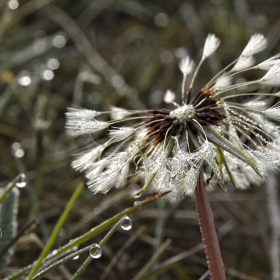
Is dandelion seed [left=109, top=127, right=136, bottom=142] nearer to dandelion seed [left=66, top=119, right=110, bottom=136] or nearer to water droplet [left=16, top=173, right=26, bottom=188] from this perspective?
dandelion seed [left=66, top=119, right=110, bottom=136]

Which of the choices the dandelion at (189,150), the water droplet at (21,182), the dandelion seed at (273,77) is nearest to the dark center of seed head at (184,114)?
the dandelion at (189,150)

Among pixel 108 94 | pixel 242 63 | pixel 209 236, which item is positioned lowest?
pixel 209 236

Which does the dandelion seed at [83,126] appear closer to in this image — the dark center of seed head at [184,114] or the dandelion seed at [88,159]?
the dandelion seed at [88,159]

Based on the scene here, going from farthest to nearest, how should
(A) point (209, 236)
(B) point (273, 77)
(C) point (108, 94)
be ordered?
(C) point (108, 94) → (B) point (273, 77) → (A) point (209, 236)

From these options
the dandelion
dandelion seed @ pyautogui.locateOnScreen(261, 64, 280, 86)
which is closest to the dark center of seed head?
the dandelion

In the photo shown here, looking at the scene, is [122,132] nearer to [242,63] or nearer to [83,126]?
[83,126]

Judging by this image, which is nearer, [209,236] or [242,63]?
[209,236]

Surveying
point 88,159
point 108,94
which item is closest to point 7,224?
point 88,159

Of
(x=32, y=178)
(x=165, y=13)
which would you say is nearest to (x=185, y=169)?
(x=32, y=178)
